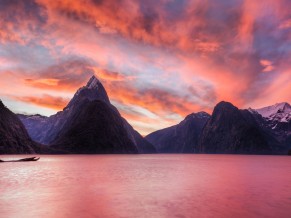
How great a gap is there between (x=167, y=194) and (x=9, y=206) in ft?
53.9

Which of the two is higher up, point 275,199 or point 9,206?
point 275,199

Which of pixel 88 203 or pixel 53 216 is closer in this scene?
pixel 53 216

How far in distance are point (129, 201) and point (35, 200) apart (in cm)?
928

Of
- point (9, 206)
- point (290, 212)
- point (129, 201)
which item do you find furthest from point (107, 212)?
point (290, 212)

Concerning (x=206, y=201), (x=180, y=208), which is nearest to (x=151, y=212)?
(x=180, y=208)

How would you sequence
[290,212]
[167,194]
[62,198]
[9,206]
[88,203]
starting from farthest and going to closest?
1. [167,194]
2. [62,198]
3. [88,203]
4. [9,206]
5. [290,212]

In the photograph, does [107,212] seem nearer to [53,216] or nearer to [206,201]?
[53,216]

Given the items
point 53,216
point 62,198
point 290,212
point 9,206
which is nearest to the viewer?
point 53,216

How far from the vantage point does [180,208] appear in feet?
85.6

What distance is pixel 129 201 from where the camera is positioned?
29.8m

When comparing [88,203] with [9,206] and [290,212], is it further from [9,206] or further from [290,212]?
[290,212]

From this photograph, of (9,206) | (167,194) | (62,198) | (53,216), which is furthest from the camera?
(167,194)

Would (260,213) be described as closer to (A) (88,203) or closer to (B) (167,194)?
(B) (167,194)

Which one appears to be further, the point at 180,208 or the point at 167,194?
the point at 167,194
